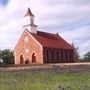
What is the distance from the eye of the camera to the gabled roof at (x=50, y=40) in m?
83.0

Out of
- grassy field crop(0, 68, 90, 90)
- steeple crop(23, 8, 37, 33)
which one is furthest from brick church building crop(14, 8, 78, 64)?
grassy field crop(0, 68, 90, 90)

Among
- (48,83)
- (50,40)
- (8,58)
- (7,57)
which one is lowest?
(48,83)

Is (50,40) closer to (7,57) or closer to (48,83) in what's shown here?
(7,57)

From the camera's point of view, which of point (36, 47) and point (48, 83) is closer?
point (48, 83)

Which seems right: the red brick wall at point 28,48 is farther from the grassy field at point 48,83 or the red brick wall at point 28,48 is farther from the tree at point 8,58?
the grassy field at point 48,83

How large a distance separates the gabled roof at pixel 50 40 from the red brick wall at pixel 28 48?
1.29 meters

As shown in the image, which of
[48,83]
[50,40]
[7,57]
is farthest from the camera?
[7,57]

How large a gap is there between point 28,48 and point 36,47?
3.64m

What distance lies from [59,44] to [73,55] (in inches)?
359

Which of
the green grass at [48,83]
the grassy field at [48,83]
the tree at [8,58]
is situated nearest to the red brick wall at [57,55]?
the tree at [8,58]

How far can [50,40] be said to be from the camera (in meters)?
86.8

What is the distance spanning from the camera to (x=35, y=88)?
11062 mm

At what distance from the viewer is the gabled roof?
83.0 metres

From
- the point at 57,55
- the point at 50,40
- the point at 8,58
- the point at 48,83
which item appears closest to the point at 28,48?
the point at 50,40
